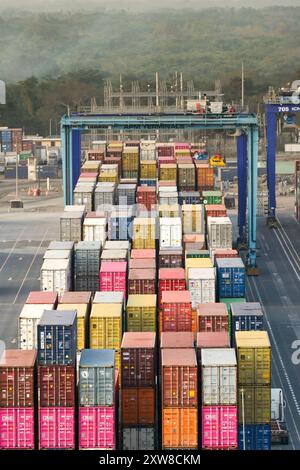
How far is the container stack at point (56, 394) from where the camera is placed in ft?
155

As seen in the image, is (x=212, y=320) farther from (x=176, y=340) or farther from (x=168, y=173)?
(x=168, y=173)

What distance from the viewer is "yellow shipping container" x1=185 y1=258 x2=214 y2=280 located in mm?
69375

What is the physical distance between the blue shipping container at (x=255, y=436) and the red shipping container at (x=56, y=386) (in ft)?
20.7

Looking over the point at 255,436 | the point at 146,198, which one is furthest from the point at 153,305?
the point at 146,198

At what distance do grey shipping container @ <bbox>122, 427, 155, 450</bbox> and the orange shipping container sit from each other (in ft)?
2.93

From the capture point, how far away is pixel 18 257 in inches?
3949

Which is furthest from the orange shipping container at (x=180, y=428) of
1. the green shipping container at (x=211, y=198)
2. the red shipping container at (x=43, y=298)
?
the green shipping container at (x=211, y=198)

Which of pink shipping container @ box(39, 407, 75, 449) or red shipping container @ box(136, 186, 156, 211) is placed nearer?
pink shipping container @ box(39, 407, 75, 449)

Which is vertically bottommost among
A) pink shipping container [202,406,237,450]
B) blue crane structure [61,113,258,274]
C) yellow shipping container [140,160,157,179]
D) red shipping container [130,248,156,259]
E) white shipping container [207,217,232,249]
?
pink shipping container [202,406,237,450]

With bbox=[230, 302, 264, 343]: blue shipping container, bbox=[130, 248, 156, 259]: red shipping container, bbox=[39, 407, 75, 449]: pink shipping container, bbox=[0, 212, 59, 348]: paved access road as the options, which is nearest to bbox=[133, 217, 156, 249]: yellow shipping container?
bbox=[130, 248, 156, 259]: red shipping container

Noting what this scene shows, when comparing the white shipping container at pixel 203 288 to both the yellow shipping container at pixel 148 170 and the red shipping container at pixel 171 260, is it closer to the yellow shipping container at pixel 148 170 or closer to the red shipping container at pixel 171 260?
the red shipping container at pixel 171 260

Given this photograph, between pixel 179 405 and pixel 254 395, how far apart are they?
3.02 meters

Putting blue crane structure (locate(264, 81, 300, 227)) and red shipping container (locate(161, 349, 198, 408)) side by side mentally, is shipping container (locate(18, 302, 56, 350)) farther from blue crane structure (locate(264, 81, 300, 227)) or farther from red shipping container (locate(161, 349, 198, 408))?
blue crane structure (locate(264, 81, 300, 227))

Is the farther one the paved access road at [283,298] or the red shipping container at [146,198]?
the red shipping container at [146,198]
